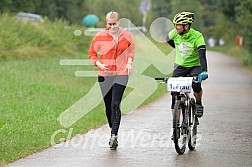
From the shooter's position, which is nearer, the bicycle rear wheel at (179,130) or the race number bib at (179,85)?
the bicycle rear wheel at (179,130)

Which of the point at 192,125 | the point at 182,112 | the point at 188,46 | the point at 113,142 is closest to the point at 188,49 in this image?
the point at 188,46

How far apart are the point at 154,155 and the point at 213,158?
809 millimetres

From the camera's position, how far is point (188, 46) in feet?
35.5

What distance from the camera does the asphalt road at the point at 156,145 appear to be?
9.81 meters

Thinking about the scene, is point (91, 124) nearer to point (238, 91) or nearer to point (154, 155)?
point (154, 155)

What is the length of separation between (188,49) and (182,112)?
3.04 ft

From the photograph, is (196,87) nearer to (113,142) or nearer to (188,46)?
(188,46)

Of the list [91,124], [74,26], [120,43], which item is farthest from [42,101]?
[74,26]

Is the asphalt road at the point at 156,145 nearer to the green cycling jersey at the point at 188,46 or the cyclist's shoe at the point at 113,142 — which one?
the cyclist's shoe at the point at 113,142

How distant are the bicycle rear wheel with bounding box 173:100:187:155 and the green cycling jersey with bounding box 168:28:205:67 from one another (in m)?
0.77

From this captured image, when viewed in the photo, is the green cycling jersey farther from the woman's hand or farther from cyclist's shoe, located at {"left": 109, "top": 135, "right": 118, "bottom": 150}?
cyclist's shoe, located at {"left": 109, "top": 135, "right": 118, "bottom": 150}

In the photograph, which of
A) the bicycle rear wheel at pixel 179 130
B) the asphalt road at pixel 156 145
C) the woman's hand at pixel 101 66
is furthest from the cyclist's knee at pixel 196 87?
the woman's hand at pixel 101 66

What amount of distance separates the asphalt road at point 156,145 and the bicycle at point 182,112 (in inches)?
7.3

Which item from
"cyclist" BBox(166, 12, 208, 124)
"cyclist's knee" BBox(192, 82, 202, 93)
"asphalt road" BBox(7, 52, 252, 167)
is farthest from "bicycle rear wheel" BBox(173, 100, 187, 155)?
"cyclist's knee" BBox(192, 82, 202, 93)
